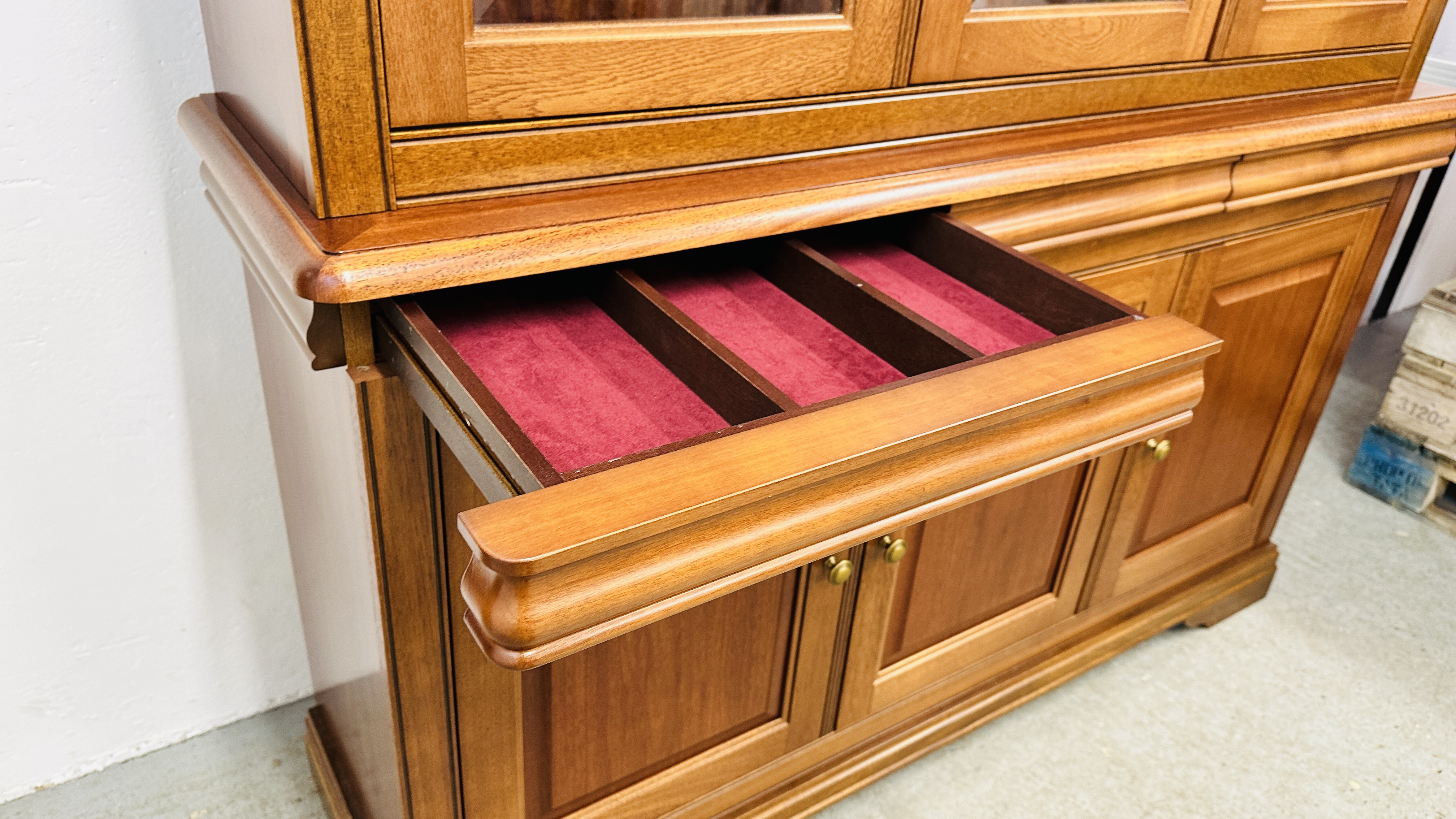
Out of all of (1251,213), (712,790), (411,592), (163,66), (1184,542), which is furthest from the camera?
(1184,542)

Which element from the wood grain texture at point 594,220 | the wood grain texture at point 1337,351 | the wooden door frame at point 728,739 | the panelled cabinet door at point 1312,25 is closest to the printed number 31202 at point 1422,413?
the wood grain texture at point 1337,351

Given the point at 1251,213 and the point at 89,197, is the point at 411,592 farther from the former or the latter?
the point at 1251,213

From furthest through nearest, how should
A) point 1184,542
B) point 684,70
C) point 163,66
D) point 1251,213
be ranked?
1. point 1184,542
2. point 1251,213
3. point 163,66
4. point 684,70

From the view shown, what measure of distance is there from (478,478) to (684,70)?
36cm

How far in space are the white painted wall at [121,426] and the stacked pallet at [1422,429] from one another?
84.0 inches

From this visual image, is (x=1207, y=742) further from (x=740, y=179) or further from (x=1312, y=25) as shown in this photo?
(x=740, y=179)

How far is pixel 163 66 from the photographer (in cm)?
105

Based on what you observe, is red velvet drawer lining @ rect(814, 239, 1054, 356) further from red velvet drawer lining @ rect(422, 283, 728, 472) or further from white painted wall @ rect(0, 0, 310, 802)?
white painted wall @ rect(0, 0, 310, 802)

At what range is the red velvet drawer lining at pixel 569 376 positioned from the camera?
26.9 inches

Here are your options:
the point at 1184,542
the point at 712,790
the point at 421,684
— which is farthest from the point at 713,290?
the point at 1184,542

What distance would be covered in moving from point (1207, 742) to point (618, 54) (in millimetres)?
1405

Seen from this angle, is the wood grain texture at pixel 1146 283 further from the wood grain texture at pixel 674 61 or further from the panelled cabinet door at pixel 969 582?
the wood grain texture at pixel 674 61

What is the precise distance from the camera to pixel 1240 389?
153 centimetres

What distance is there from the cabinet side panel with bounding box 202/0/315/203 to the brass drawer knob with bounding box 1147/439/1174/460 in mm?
1010
